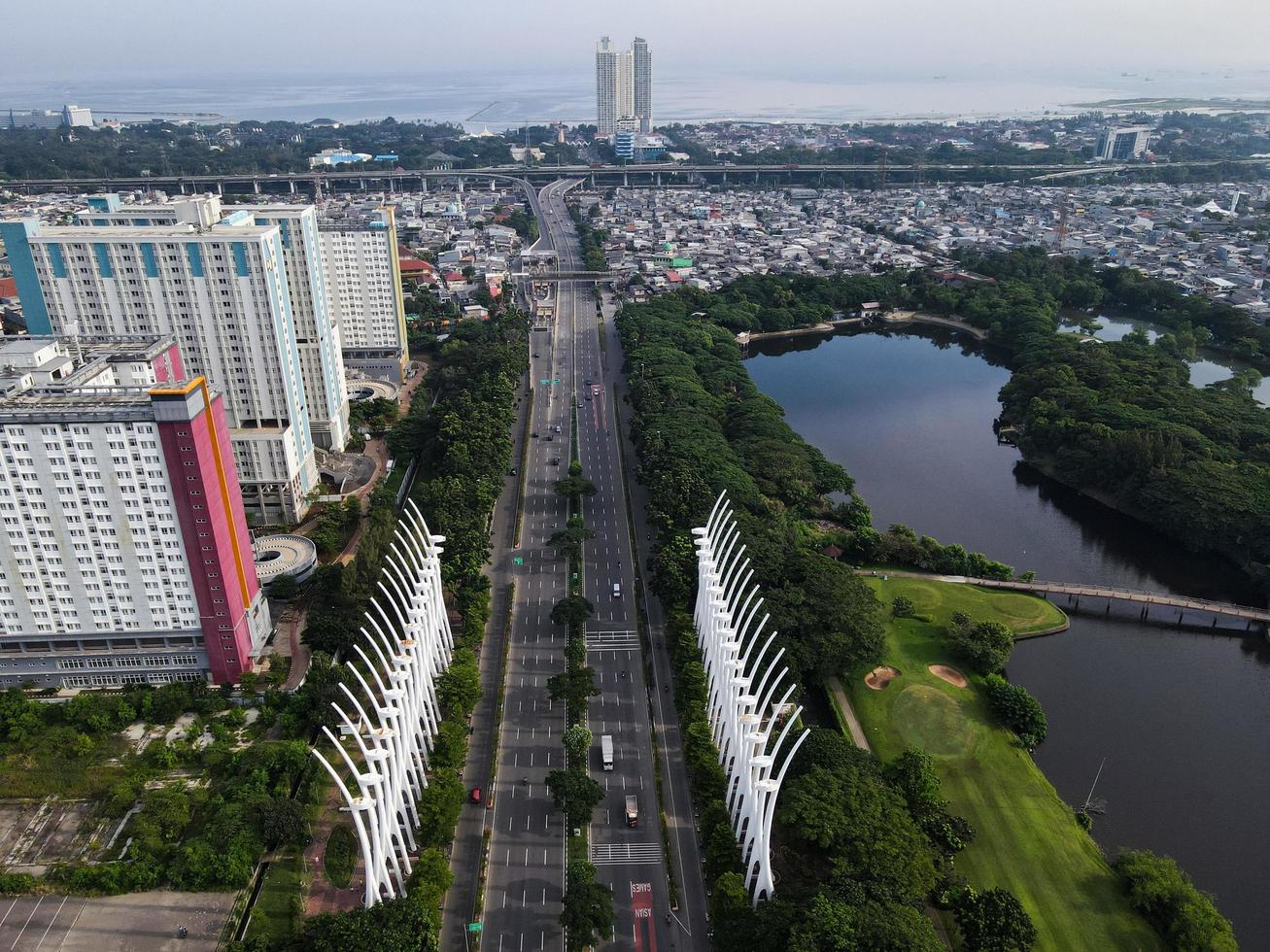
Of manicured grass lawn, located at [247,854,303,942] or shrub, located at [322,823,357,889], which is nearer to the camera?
manicured grass lawn, located at [247,854,303,942]

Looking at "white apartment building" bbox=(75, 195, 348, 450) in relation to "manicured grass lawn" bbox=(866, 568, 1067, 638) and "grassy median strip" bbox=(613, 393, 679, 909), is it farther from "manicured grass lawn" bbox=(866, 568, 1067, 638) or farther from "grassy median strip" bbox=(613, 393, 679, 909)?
"manicured grass lawn" bbox=(866, 568, 1067, 638)

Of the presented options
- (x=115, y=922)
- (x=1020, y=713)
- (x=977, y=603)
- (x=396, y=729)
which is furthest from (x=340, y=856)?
(x=977, y=603)

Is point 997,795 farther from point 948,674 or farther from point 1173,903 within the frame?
point 948,674

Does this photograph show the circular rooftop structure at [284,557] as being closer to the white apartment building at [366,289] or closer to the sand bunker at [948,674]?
the white apartment building at [366,289]

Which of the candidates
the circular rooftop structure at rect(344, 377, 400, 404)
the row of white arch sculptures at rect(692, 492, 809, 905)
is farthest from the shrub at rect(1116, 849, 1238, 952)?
the circular rooftop structure at rect(344, 377, 400, 404)

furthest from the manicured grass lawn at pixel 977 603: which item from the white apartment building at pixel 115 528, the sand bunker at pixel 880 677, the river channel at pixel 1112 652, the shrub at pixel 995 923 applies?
the white apartment building at pixel 115 528

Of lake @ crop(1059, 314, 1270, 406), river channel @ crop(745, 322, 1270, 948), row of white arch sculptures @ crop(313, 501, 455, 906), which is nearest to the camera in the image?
row of white arch sculptures @ crop(313, 501, 455, 906)
